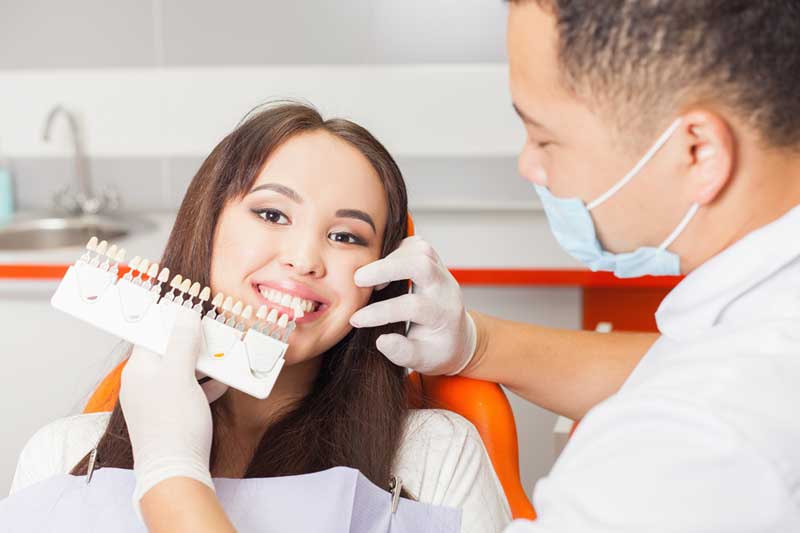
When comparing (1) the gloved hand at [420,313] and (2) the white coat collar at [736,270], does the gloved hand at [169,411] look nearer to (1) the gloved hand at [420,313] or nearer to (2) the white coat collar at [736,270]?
(1) the gloved hand at [420,313]

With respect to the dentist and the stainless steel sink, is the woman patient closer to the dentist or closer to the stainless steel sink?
the dentist

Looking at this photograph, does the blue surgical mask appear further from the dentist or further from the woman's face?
the woman's face

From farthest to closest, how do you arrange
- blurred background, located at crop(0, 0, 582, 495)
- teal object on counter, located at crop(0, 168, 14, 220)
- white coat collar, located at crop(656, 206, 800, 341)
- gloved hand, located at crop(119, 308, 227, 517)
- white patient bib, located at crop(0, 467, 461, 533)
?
1. teal object on counter, located at crop(0, 168, 14, 220)
2. blurred background, located at crop(0, 0, 582, 495)
3. white patient bib, located at crop(0, 467, 461, 533)
4. gloved hand, located at crop(119, 308, 227, 517)
5. white coat collar, located at crop(656, 206, 800, 341)

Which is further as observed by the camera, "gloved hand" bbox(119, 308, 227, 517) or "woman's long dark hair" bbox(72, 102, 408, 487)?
"woman's long dark hair" bbox(72, 102, 408, 487)

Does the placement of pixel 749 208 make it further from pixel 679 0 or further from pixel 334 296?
pixel 334 296

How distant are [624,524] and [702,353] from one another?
175 mm

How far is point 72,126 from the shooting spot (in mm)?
3150

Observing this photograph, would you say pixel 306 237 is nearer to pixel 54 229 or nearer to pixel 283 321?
pixel 283 321

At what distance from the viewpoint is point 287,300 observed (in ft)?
4.75

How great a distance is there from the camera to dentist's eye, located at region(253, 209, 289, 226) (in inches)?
60.1

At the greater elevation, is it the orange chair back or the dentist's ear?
the dentist's ear

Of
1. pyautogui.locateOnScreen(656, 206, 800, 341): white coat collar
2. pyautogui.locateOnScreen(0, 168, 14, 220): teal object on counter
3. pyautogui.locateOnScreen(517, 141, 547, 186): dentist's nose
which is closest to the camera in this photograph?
pyautogui.locateOnScreen(656, 206, 800, 341): white coat collar

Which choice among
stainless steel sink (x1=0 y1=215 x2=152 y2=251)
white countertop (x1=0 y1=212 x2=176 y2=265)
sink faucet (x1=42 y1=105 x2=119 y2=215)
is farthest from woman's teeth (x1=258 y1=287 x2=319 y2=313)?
sink faucet (x1=42 y1=105 x2=119 y2=215)

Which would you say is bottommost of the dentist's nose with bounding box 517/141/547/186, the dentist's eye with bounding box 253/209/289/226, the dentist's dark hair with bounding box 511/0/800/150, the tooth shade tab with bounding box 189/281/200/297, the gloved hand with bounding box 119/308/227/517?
the gloved hand with bounding box 119/308/227/517
